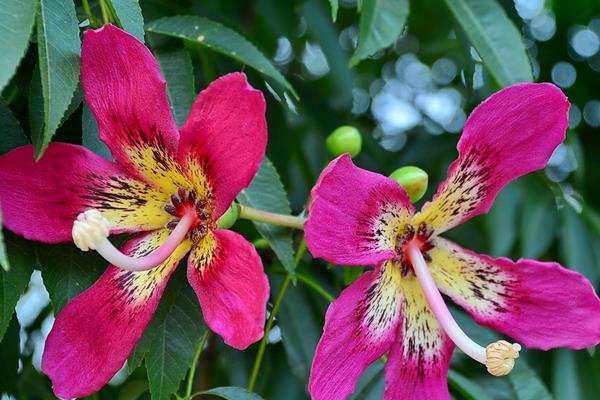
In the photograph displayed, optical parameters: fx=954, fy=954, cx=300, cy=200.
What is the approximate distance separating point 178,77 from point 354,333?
0.27 meters

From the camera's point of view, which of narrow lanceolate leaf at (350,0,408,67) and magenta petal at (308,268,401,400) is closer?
magenta petal at (308,268,401,400)

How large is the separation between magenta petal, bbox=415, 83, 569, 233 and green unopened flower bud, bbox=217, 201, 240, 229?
0.17 m

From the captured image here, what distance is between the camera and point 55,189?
2.31 ft

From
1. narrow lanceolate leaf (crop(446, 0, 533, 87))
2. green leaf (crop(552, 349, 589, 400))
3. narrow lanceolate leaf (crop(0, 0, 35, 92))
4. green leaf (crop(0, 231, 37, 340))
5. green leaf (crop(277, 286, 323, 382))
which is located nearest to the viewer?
narrow lanceolate leaf (crop(0, 0, 35, 92))

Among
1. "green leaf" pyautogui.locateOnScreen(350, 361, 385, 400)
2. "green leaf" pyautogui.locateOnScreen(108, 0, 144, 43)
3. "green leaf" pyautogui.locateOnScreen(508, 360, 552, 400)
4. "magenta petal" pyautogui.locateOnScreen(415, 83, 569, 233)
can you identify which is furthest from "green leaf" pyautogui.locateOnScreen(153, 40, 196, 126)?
"green leaf" pyautogui.locateOnScreen(508, 360, 552, 400)

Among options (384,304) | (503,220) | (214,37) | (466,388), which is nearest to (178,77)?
(214,37)

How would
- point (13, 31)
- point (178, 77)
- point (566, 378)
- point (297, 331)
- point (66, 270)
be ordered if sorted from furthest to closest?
1. point (566, 378)
2. point (297, 331)
3. point (178, 77)
4. point (66, 270)
5. point (13, 31)

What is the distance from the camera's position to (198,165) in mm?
691

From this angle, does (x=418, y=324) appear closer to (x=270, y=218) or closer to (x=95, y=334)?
(x=270, y=218)

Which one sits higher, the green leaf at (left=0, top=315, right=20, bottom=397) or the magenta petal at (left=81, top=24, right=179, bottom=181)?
the magenta petal at (left=81, top=24, right=179, bottom=181)

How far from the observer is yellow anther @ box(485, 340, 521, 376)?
28.3 inches

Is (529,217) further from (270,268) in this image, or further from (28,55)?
(28,55)

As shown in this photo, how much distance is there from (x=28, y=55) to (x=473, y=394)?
517mm

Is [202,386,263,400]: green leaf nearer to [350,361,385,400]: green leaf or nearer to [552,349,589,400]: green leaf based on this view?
[350,361,385,400]: green leaf
